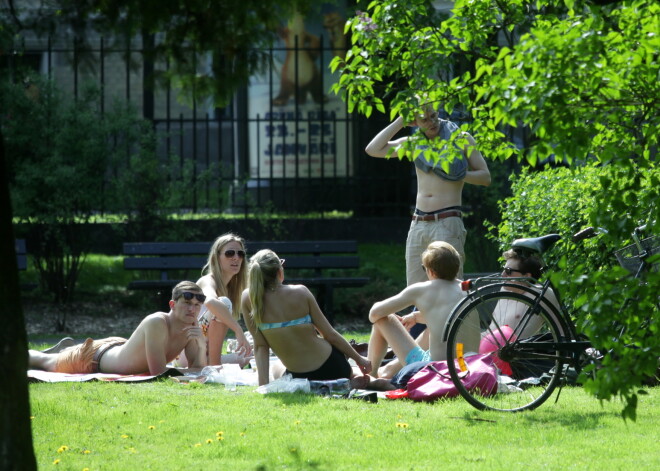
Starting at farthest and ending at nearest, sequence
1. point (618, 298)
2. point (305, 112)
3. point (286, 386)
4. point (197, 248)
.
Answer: point (305, 112)
point (197, 248)
point (286, 386)
point (618, 298)

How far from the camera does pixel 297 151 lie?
14.4m

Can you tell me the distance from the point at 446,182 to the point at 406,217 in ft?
20.9

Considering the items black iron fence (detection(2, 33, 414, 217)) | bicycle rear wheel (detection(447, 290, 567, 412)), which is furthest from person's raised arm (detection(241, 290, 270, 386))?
black iron fence (detection(2, 33, 414, 217))

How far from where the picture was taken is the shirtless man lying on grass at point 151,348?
770 cm

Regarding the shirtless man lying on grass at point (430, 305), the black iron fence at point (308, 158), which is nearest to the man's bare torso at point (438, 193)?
the shirtless man lying on grass at point (430, 305)

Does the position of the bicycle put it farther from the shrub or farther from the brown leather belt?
the brown leather belt

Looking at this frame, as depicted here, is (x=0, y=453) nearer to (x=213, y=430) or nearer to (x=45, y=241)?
(x=213, y=430)

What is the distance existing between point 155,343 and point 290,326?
46.1 inches

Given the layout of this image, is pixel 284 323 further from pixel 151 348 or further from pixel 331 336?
pixel 151 348

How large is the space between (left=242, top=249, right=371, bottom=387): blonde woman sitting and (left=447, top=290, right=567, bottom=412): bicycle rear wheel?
99cm

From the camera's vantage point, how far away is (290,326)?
7090 mm

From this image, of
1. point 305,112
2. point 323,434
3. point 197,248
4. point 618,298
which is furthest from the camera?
point 305,112

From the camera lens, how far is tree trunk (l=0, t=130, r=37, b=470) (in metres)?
3.99

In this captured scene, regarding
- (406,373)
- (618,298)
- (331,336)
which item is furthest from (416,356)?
(618,298)
